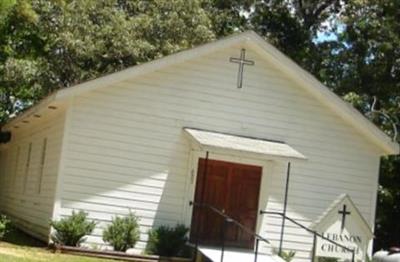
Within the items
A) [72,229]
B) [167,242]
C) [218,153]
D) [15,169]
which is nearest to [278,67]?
[218,153]

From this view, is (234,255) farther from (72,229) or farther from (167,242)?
(72,229)

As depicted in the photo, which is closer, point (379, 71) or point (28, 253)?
point (28, 253)

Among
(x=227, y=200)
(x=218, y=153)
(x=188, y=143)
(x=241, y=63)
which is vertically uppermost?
(x=241, y=63)

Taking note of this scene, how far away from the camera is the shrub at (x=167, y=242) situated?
15.1m

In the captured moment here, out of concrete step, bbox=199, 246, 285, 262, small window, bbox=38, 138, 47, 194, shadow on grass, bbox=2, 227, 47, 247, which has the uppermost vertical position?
small window, bbox=38, 138, 47, 194

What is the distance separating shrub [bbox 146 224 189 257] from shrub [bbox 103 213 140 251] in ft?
1.31

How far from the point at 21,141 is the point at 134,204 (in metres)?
8.94

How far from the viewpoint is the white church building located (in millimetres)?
15242

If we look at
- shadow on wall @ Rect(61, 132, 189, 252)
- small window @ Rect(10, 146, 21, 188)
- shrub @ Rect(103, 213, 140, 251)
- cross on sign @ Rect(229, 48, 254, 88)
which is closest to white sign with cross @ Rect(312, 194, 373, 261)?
shadow on wall @ Rect(61, 132, 189, 252)

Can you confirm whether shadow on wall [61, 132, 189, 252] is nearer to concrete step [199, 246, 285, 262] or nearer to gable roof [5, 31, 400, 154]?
concrete step [199, 246, 285, 262]

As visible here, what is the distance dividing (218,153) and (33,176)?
631 cm

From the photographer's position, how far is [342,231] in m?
15.2

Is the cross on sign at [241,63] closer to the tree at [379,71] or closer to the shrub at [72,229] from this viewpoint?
the shrub at [72,229]

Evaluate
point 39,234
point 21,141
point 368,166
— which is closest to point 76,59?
point 21,141
